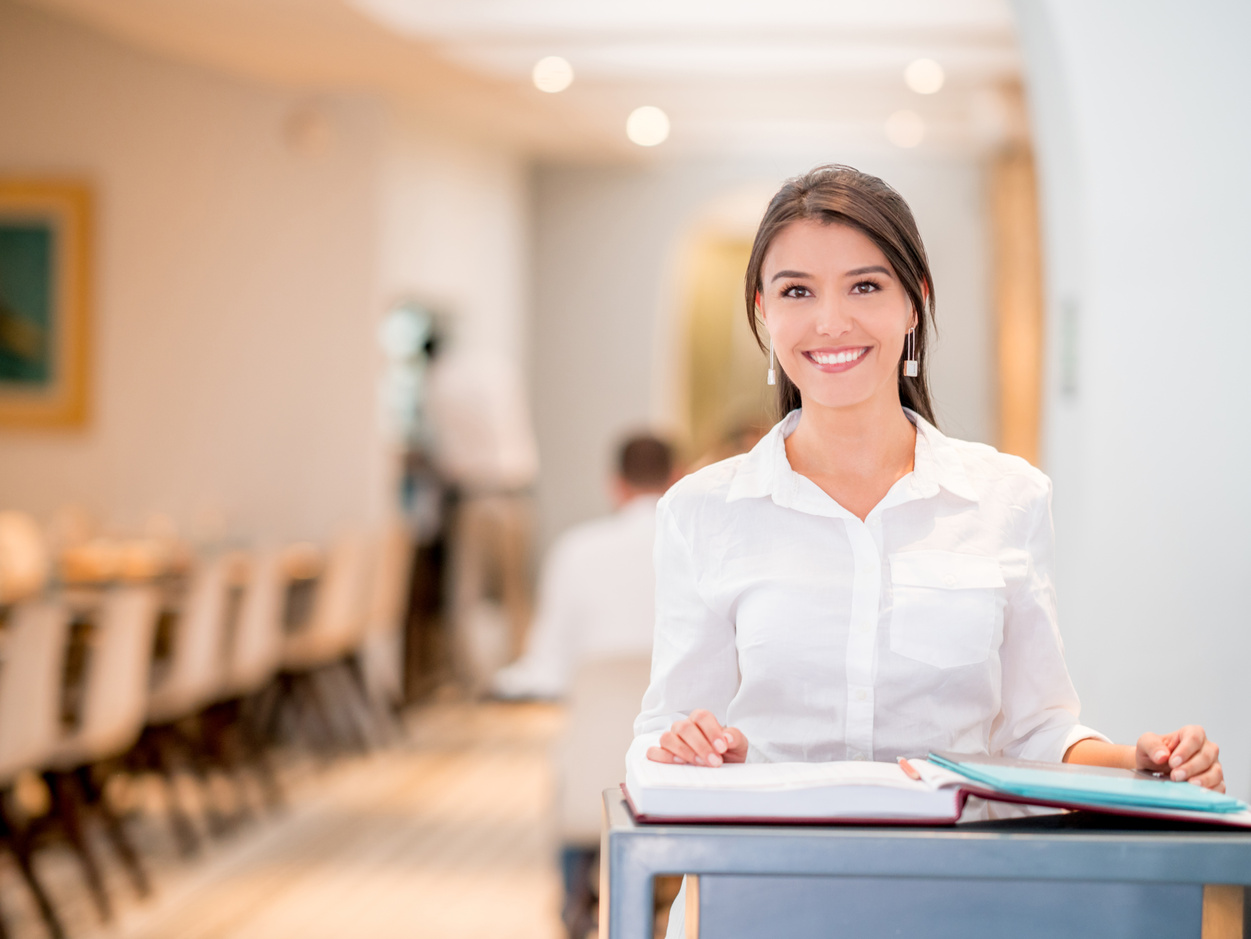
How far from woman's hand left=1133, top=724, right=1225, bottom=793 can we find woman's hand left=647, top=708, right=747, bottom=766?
15.7 inches

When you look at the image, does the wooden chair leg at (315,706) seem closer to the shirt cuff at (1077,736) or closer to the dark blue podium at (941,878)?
the shirt cuff at (1077,736)

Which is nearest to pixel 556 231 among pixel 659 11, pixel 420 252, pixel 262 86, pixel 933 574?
pixel 420 252

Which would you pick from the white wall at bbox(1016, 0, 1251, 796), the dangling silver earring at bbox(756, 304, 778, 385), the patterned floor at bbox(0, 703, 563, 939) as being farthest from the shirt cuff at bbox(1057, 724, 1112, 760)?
the patterned floor at bbox(0, 703, 563, 939)

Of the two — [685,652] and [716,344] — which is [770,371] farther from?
[716,344]

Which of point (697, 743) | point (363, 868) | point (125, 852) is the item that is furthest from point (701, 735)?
point (363, 868)

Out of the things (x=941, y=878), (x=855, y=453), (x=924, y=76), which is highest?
(x=924, y=76)

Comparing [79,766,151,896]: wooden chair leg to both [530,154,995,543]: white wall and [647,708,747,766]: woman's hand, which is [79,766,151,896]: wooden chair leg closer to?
[647,708,747,766]: woman's hand

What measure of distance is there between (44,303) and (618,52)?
3.27 metres

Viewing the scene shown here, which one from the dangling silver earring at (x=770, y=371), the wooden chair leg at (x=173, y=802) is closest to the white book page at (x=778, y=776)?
the dangling silver earring at (x=770, y=371)

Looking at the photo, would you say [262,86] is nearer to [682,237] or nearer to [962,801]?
[682,237]

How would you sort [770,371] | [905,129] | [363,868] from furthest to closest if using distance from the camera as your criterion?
[905,129], [363,868], [770,371]

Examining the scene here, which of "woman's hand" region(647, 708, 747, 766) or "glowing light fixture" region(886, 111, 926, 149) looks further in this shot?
"glowing light fixture" region(886, 111, 926, 149)

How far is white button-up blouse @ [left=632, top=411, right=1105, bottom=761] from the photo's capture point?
4.89 feet

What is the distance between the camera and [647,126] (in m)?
8.47
